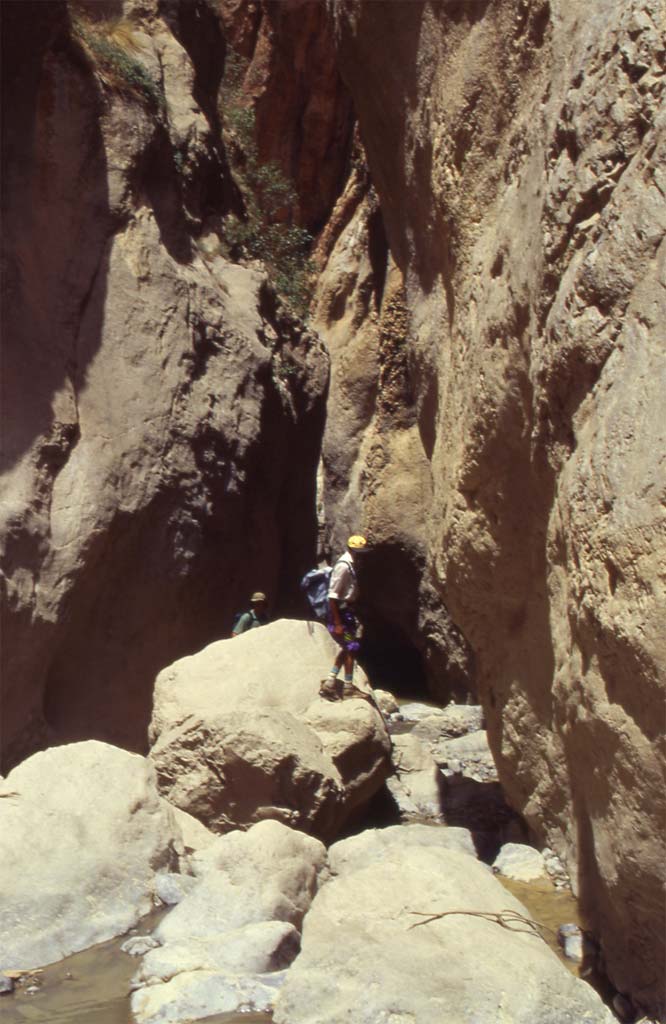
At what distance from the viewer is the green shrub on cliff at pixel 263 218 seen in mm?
11328

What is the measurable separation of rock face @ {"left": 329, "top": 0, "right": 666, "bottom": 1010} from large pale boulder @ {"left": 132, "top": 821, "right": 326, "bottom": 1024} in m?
1.28

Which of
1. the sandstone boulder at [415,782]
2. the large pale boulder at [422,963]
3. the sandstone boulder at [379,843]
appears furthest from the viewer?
the sandstone boulder at [415,782]

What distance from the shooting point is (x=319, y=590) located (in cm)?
864

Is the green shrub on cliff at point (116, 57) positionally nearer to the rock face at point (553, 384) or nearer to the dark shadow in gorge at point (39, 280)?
the dark shadow in gorge at point (39, 280)

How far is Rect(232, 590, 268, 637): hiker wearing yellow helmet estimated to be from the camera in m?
9.06

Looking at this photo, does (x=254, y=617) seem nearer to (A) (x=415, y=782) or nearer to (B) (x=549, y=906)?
(A) (x=415, y=782)

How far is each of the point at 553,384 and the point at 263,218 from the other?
7.85 m

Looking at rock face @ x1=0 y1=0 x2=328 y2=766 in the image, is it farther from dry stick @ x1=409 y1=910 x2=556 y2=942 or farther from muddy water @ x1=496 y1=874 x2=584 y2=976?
dry stick @ x1=409 y1=910 x2=556 y2=942

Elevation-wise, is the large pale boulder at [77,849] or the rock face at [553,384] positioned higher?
the rock face at [553,384]

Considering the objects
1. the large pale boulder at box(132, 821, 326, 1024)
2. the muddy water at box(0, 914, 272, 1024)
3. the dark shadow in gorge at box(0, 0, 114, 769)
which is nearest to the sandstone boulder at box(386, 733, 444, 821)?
the large pale boulder at box(132, 821, 326, 1024)

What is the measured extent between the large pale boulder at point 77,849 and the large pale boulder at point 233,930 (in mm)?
256

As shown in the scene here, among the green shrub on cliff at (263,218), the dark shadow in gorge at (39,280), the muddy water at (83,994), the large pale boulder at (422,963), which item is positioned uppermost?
the green shrub on cliff at (263,218)

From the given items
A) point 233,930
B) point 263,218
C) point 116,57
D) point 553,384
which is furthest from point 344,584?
point 263,218

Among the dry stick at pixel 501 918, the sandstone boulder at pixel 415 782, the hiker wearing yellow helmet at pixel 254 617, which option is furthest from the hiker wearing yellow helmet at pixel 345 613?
the dry stick at pixel 501 918
